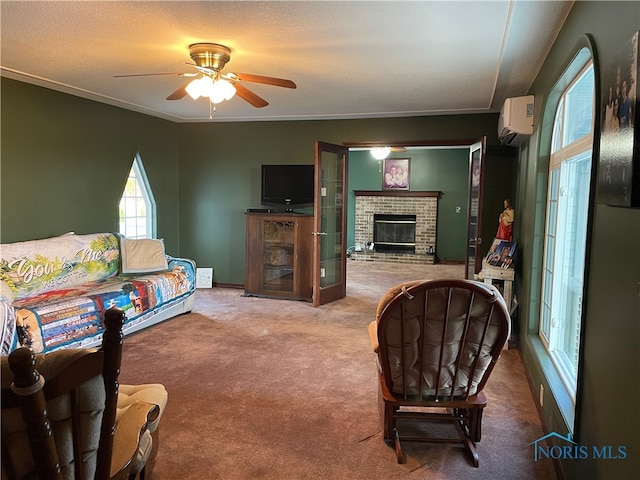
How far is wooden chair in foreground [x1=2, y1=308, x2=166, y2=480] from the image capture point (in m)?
1.08

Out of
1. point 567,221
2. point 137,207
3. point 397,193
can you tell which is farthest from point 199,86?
point 397,193

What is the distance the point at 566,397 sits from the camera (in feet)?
7.75

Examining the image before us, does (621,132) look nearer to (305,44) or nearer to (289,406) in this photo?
(305,44)

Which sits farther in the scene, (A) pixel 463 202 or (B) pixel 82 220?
(A) pixel 463 202

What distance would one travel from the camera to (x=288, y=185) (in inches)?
240

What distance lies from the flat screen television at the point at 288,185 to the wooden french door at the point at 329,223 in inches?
12.6

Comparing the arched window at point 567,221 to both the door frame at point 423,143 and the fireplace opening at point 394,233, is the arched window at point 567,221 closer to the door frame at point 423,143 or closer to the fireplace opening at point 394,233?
the door frame at point 423,143

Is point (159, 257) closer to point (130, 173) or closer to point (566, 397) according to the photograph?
point (130, 173)

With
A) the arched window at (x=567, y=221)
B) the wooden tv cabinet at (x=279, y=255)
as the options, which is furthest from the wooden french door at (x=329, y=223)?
the arched window at (x=567, y=221)

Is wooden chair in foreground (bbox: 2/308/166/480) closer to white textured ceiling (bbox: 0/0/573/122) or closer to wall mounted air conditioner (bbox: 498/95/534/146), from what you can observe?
white textured ceiling (bbox: 0/0/573/122)

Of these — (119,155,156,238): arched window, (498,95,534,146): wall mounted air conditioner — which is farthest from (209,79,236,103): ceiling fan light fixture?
(119,155,156,238): arched window

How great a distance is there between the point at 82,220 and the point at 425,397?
13.7 ft

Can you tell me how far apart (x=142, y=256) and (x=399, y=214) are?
6.10 metres

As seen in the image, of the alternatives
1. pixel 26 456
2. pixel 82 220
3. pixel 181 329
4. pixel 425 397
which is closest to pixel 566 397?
pixel 425 397
